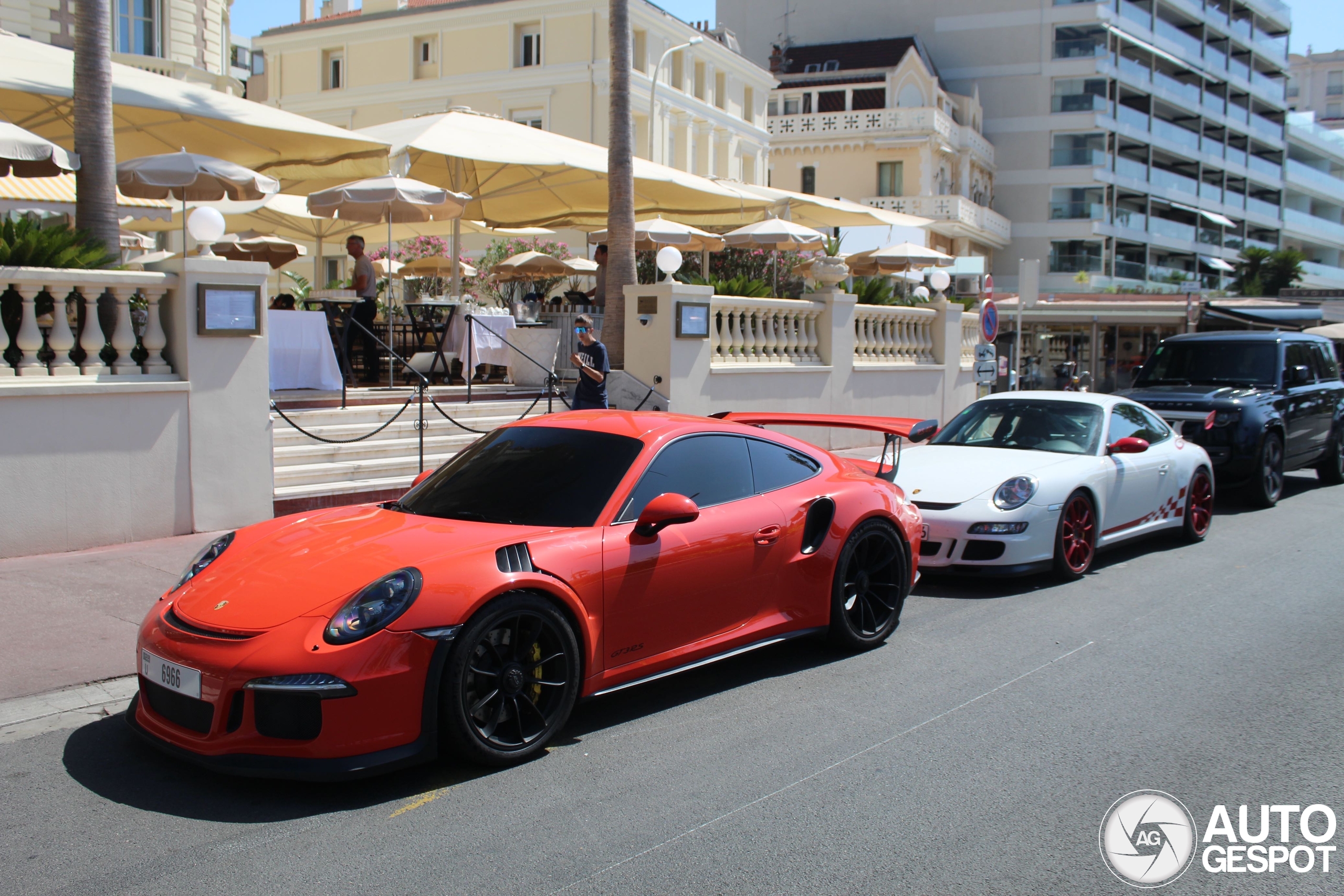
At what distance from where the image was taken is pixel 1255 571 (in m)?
8.97

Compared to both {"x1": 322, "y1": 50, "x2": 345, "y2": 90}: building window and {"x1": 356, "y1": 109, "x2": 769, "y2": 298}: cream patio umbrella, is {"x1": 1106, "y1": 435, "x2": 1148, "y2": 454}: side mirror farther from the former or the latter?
{"x1": 322, "y1": 50, "x2": 345, "y2": 90}: building window

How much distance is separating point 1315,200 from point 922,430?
335ft

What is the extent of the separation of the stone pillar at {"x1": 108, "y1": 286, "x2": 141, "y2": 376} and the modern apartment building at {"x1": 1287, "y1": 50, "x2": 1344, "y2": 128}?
12795 cm

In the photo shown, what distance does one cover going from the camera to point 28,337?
840cm

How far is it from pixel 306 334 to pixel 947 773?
9672 millimetres

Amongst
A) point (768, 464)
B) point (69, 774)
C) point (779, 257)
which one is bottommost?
point (69, 774)

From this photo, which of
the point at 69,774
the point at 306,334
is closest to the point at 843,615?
the point at 69,774

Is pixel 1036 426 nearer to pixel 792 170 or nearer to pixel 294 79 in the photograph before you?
pixel 294 79

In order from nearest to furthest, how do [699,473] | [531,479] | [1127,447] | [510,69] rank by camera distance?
[531,479] → [699,473] → [1127,447] → [510,69]

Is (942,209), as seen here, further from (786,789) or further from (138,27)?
(786,789)

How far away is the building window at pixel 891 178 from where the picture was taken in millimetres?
51938

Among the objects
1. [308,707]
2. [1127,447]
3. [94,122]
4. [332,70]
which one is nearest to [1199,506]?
[1127,447]

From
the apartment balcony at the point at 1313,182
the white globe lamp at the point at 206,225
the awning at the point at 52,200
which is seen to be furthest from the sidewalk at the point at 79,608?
the apartment balcony at the point at 1313,182

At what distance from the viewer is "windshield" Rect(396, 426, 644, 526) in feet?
16.8
